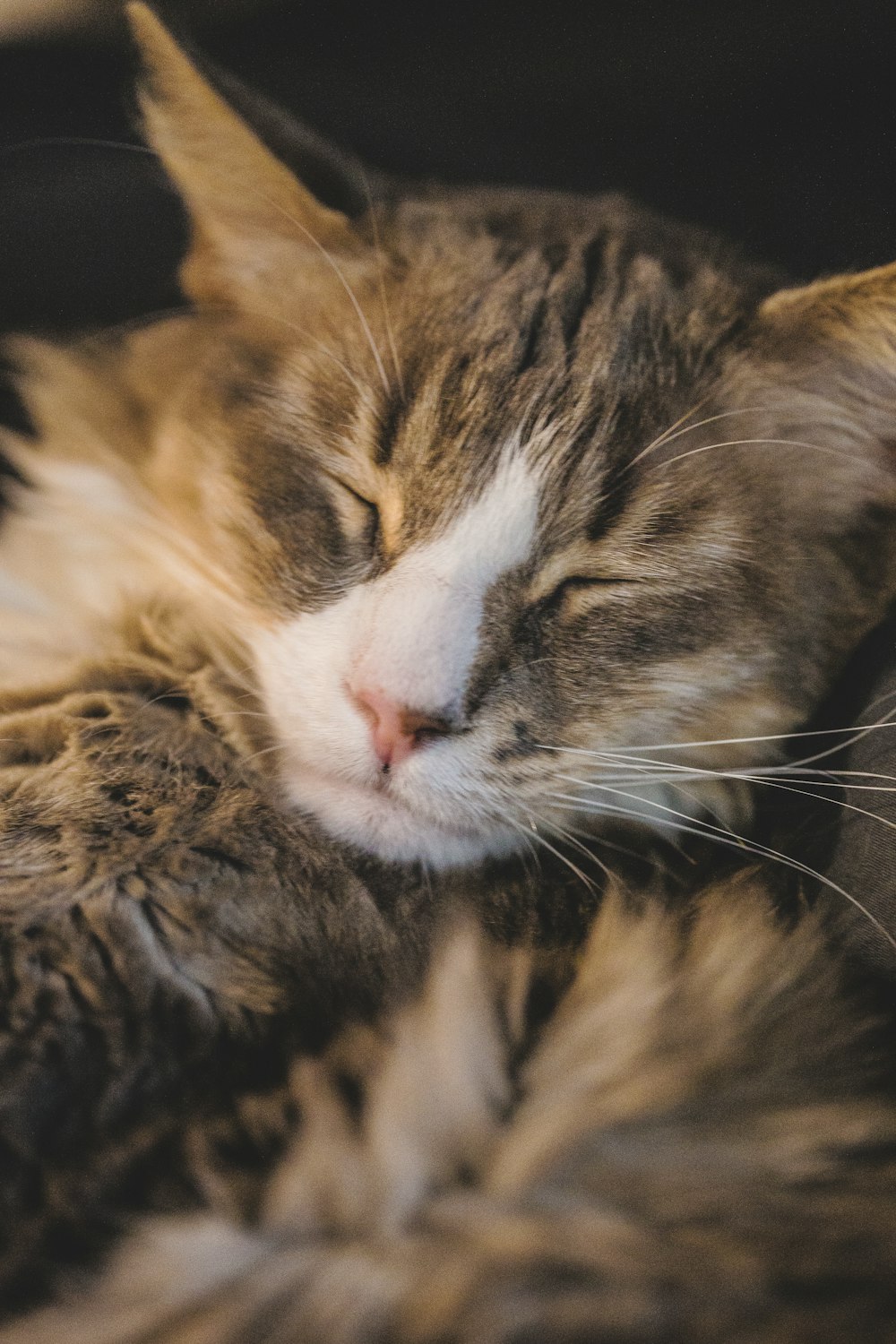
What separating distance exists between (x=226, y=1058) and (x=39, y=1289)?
0.67ft

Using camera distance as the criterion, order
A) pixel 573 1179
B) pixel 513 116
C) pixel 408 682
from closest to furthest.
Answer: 1. pixel 573 1179
2. pixel 408 682
3. pixel 513 116

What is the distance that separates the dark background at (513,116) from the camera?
3.54 ft

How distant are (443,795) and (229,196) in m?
0.67

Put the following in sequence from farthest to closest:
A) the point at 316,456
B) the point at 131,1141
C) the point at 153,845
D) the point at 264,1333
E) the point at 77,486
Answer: the point at 77,486, the point at 316,456, the point at 153,845, the point at 131,1141, the point at 264,1333

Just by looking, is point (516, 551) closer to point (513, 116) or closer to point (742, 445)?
point (742, 445)

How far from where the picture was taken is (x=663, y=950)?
3.16 ft

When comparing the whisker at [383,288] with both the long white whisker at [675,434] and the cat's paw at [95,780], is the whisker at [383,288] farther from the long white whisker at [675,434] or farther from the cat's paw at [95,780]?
the cat's paw at [95,780]

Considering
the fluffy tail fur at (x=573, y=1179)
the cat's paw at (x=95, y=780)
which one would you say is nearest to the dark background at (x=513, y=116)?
the cat's paw at (x=95, y=780)

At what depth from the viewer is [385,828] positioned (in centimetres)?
99

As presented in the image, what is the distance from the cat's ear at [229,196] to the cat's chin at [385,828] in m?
0.54

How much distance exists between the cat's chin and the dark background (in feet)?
2.18

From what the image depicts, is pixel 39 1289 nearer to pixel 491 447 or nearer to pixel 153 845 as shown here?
pixel 153 845

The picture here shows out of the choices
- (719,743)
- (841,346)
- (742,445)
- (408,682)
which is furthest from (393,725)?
(841,346)

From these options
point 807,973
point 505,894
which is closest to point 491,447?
point 505,894
